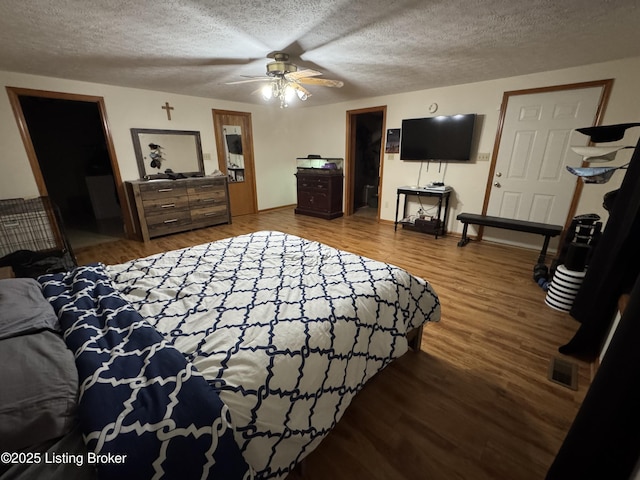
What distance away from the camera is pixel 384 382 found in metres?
1.58

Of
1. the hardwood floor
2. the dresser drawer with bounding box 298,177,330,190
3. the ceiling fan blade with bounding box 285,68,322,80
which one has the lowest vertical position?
the hardwood floor

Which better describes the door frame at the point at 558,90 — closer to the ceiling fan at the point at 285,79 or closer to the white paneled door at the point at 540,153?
the white paneled door at the point at 540,153

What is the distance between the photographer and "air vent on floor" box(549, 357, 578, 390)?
1551mm

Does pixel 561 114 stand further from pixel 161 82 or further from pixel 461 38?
pixel 161 82

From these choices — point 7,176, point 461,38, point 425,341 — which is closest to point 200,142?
point 7,176

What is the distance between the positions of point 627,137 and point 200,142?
5716mm

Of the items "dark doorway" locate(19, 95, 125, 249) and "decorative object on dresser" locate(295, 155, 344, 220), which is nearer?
"dark doorway" locate(19, 95, 125, 249)

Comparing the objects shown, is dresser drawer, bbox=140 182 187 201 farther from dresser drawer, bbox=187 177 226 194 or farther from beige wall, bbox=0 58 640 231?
beige wall, bbox=0 58 640 231

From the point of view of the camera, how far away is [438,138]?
3.98 metres

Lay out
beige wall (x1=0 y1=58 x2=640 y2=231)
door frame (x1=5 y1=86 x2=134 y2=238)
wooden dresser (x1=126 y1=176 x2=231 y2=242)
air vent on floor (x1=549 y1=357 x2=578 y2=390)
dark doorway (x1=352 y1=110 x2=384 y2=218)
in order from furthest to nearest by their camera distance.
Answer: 1. dark doorway (x1=352 y1=110 x2=384 y2=218)
2. wooden dresser (x1=126 y1=176 x2=231 y2=242)
3. door frame (x1=5 y1=86 x2=134 y2=238)
4. beige wall (x1=0 y1=58 x2=640 y2=231)
5. air vent on floor (x1=549 y1=357 x2=578 y2=390)

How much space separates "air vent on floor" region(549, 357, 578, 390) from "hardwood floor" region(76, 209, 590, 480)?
30 millimetres

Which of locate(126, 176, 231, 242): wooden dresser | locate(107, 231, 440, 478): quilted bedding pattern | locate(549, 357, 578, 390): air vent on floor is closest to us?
locate(107, 231, 440, 478): quilted bedding pattern

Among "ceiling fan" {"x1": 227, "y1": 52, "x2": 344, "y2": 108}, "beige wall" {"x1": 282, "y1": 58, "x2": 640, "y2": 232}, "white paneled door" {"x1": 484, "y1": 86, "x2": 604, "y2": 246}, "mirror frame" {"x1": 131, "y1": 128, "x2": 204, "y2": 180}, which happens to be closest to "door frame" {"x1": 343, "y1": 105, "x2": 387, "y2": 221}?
"beige wall" {"x1": 282, "y1": 58, "x2": 640, "y2": 232}

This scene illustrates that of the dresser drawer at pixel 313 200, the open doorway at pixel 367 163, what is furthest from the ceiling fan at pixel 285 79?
the open doorway at pixel 367 163
